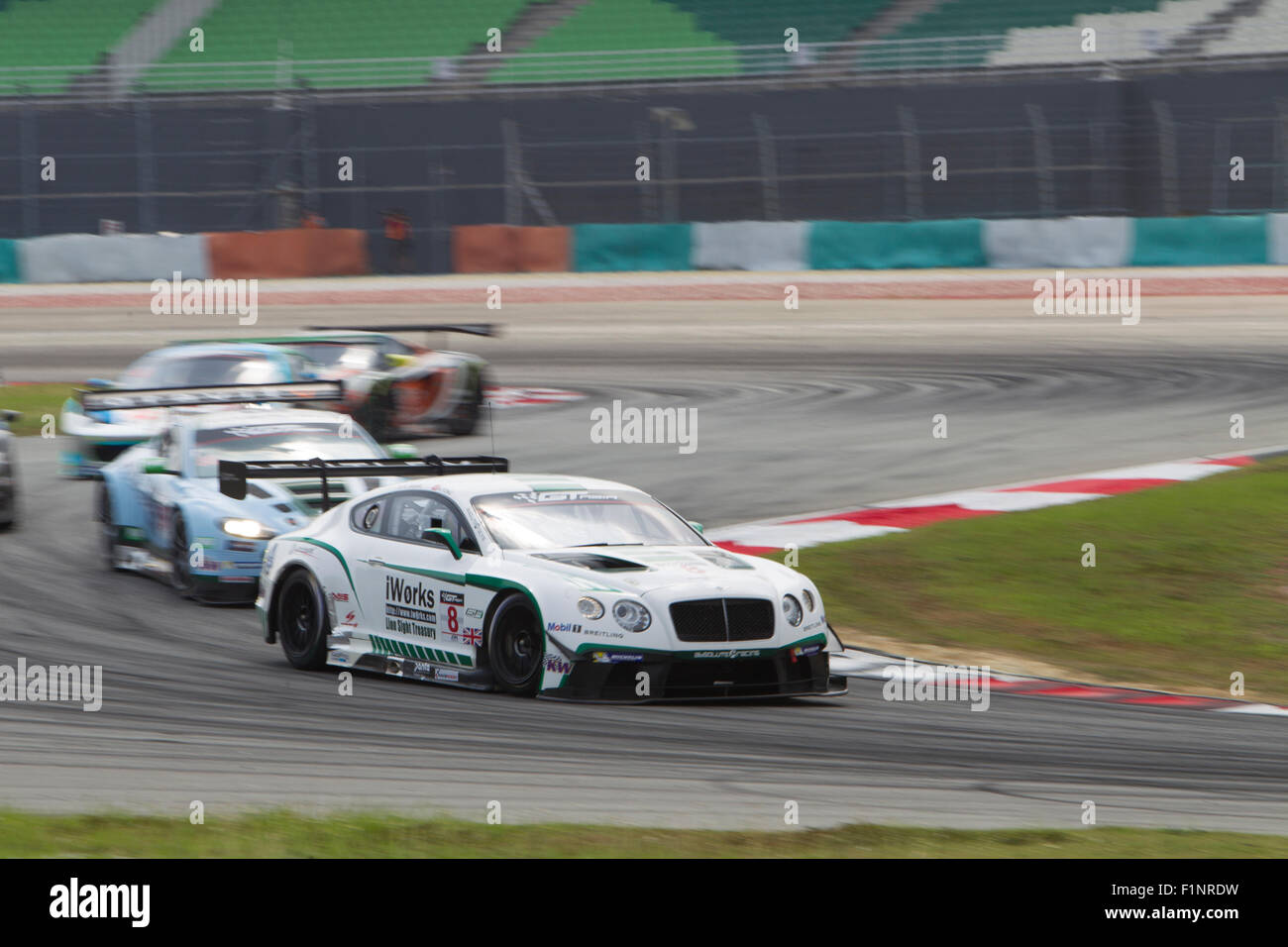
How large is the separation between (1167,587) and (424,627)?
5221 mm

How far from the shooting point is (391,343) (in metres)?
18.9

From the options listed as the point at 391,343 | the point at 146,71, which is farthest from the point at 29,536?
the point at 146,71

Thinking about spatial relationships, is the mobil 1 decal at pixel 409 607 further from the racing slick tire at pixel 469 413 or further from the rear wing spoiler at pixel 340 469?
the racing slick tire at pixel 469 413

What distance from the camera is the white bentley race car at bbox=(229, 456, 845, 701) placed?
862 centimetres

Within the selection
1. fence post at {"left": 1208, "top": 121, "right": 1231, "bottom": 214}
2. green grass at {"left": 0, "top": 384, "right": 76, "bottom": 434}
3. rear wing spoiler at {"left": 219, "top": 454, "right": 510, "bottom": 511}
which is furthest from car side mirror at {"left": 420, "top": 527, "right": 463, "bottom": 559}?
fence post at {"left": 1208, "top": 121, "right": 1231, "bottom": 214}

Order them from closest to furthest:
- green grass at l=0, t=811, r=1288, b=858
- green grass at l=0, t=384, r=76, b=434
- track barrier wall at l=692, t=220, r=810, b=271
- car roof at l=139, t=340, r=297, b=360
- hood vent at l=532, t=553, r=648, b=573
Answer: green grass at l=0, t=811, r=1288, b=858, hood vent at l=532, t=553, r=648, b=573, car roof at l=139, t=340, r=297, b=360, green grass at l=0, t=384, r=76, b=434, track barrier wall at l=692, t=220, r=810, b=271

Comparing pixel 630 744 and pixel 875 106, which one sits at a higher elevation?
pixel 875 106

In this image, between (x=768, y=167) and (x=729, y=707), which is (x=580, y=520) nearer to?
(x=729, y=707)

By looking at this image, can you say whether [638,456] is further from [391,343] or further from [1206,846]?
[1206,846]

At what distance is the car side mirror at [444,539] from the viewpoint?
366 inches

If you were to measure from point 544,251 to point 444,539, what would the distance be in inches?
925

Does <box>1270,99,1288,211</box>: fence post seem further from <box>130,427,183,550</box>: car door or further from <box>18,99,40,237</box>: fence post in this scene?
<box>18,99,40,237</box>: fence post

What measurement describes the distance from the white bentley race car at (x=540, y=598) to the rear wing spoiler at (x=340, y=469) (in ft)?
2.75
